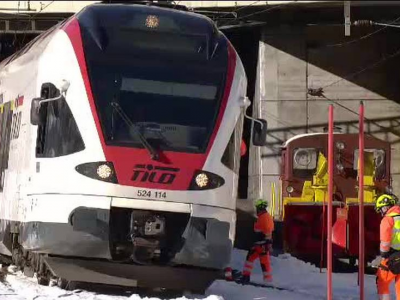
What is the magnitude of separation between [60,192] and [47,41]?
238cm

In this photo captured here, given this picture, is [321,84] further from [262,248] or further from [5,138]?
[5,138]

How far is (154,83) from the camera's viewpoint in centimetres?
996

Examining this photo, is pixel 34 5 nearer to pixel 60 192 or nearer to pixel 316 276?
pixel 316 276

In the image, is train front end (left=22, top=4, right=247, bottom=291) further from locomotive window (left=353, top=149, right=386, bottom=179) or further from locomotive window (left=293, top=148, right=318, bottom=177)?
locomotive window (left=293, top=148, right=318, bottom=177)

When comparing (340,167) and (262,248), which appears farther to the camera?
(340,167)

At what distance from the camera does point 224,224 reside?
389 inches

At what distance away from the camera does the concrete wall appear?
1084 inches

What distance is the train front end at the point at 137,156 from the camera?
9.44 metres

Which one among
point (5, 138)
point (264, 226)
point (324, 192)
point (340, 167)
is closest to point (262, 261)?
point (264, 226)

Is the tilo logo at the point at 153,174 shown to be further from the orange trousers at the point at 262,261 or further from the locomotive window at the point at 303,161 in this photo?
the locomotive window at the point at 303,161

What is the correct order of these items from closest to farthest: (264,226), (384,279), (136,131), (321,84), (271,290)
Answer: (136,131)
(384,279)
(271,290)
(264,226)
(321,84)

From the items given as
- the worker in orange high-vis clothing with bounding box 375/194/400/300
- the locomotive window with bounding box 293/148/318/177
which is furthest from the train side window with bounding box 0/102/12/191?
the locomotive window with bounding box 293/148/318/177

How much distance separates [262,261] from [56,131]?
20.3 ft

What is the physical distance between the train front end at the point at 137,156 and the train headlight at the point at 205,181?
0.5 inches
